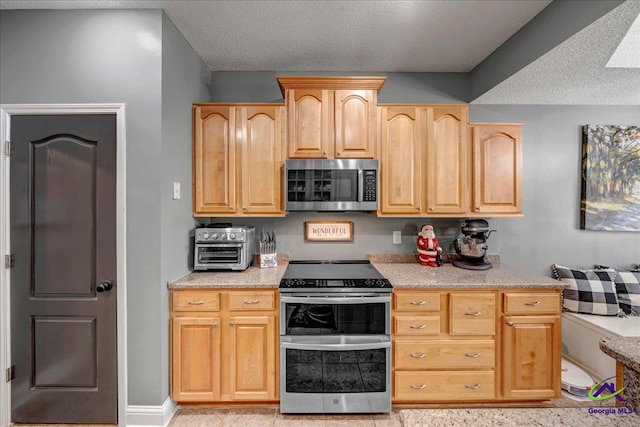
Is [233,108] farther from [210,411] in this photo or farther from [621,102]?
[621,102]

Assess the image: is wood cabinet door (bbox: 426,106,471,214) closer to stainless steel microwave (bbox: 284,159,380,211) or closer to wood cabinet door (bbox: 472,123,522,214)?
wood cabinet door (bbox: 472,123,522,214)

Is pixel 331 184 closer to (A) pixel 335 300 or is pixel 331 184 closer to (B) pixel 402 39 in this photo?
(A) pixel 335 300

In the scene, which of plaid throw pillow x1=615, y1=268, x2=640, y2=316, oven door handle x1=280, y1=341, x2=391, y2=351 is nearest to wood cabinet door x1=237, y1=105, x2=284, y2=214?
oven door handle x1=280, y1=341, x2=391, y2=351

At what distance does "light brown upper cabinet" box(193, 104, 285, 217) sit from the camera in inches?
97.3

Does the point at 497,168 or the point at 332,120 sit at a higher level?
the point at 332,120

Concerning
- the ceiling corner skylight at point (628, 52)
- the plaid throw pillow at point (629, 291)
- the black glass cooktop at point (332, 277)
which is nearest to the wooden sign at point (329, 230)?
the black glass cooktop at point (332, 277)

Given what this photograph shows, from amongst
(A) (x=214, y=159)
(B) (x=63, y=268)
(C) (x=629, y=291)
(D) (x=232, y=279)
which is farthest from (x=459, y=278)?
(B) (x=63, y=268)

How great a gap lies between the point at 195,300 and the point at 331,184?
1.31 meters

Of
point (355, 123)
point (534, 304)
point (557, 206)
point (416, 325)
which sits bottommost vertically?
point (416, 325)

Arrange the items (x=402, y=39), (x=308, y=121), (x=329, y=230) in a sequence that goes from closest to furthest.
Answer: (x=402, y=39) → (x=308, y=121) → (x=329, y=230)

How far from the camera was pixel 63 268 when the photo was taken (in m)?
2.02

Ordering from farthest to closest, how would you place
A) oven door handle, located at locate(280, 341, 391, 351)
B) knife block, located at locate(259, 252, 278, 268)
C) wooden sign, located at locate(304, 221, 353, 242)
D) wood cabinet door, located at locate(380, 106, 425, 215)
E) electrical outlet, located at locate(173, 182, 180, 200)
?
wooden sign, located at locate(304, 221, 353, 242) → knife block, located at locate(259, 252, 278, 268) → wood cabinet door, located at locate(380, 106, 425, 215) → electrical outlet, located at locate(173, 182, 180, 200) → oven door handle, located at locate(280, 341, 391, 351)

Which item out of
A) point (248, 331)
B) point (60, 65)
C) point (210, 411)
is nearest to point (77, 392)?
point (210, 411)

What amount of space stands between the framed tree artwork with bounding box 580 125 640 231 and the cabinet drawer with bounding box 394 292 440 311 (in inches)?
77.1
